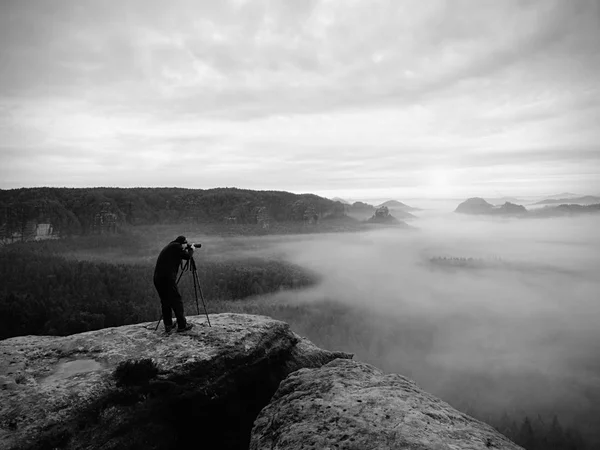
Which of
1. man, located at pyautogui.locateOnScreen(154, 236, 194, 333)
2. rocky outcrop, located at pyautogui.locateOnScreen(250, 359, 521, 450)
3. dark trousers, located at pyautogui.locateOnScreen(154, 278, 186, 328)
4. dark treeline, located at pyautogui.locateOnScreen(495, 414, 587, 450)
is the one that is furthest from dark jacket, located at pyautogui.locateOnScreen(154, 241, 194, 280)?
dark treeline, located at pyautogui.locateOnScreen(495, 414, 587, 450)

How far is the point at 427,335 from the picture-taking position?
117 metres

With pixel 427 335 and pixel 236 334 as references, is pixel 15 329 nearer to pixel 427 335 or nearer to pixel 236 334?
pixel 236 334

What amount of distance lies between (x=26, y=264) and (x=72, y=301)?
36766 mm

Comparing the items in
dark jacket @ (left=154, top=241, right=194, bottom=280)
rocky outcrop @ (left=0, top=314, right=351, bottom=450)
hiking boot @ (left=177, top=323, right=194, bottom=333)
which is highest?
dark jacket @ (left=154, top=241, right=194, bottom=280)

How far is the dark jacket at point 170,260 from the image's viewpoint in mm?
13922

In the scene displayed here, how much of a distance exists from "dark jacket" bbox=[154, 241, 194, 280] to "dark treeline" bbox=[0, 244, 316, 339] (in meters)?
49.2

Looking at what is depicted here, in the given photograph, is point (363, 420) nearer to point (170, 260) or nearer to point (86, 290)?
point (170, 260)

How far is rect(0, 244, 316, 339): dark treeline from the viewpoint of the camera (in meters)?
55.2

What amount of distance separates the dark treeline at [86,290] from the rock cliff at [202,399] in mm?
48650

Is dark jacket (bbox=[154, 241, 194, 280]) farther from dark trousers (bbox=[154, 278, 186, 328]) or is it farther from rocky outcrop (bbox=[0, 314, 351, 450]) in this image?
rocky outcrop (bbox=[0, 314, 351, 450])

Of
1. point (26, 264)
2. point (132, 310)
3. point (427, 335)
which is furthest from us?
point (427, 335)

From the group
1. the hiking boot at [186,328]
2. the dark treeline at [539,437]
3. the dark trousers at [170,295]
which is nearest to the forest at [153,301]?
the dark treeline at [539,437]

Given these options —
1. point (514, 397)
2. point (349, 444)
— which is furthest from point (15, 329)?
point (514, 397)

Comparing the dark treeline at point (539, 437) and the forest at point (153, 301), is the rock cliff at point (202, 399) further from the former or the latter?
the forest at point (153, 301)
